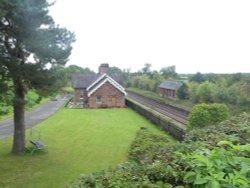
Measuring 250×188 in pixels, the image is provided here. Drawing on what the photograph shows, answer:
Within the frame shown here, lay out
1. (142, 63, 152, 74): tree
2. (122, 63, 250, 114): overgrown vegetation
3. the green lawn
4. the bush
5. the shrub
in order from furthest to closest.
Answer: (142, 63, 152, 74): tree < (122, 63, 250, 114): overgrown vegetation < the bush < the green lawn < the shrub

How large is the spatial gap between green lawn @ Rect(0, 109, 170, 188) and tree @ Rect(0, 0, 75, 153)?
2.31 m

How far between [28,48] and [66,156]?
6.98m

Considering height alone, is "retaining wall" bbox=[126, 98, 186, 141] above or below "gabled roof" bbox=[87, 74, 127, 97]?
below

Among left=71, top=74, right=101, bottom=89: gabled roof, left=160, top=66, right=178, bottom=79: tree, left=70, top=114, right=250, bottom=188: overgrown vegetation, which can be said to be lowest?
left=70, top=114, right=250, bottom=188: overgrown vegetation

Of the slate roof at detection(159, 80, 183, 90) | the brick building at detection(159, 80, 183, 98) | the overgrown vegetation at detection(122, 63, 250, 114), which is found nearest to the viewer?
the overgrown vegetation at detection(122, 63, 250, 114)

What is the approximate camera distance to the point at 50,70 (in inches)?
672

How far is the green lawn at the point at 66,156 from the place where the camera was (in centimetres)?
1311

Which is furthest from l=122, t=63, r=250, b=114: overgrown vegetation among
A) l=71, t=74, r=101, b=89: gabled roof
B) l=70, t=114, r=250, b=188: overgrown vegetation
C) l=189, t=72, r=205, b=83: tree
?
l=70, t=114, r=250, b=188: overgrown vegetation

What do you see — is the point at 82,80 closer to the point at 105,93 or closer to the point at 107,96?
the point at 105,93

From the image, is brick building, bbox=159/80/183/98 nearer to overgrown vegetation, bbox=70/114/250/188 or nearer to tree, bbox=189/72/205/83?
tree, bbox=189/72/205/83

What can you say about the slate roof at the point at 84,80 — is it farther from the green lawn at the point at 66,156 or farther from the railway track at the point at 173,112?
the green lawn at the point at 66,156

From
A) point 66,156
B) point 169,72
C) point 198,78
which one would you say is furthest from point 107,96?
point 169,72

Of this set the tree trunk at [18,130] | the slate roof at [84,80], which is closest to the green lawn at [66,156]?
the tree trunk at [18,130]

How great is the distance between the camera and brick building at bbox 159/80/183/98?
55.3m
